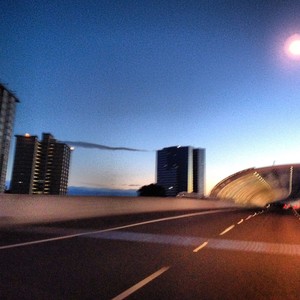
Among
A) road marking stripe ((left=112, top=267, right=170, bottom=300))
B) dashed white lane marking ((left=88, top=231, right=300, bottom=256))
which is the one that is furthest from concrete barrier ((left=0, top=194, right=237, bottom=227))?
road marking stripe ((left=112, top=267, right=170, bottom=300))

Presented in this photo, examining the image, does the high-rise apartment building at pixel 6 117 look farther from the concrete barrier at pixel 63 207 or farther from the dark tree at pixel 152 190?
the concrete barrier at pixel 63 207

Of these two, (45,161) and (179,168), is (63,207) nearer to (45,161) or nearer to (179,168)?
(45,161)

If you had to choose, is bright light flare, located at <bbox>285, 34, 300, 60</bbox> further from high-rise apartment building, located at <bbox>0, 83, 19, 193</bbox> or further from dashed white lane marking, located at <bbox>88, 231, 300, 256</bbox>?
high-rise apartment building, located at <bbox>0, 83, 19, 193</bbox>

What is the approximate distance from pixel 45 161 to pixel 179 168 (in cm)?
8580

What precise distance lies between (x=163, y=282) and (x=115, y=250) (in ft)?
12.8

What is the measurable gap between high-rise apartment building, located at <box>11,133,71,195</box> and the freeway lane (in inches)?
1960

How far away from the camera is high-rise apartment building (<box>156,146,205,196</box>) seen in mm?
138125

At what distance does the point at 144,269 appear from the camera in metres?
8.52

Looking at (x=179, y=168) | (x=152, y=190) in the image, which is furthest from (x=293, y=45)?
(x=179, y=168)

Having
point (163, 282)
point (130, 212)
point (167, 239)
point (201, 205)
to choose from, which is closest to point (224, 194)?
point (201, 205)

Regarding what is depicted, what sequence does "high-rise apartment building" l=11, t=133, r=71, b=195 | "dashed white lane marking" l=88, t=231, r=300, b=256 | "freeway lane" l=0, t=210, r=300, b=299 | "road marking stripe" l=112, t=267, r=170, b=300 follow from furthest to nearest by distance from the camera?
"high-rise apartment building" l=11, t=133, r=71, b=195 < "dashed white lane marking" l=88, t=231, r=300, b=256 < "freeway lane" l=0, t=210, r=300, b=299 < "road marking stripe" l=112, t=267, r=170, b=300

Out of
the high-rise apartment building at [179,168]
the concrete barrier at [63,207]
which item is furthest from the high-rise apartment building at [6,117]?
the concrete barrier at [63,207]

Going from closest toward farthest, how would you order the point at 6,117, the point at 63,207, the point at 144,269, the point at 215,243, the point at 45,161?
the point at 144,269 < the point at 215,243 < the point at 63,207 < the point at 45,161 < the point at 6,117

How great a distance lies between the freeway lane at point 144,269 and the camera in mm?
6586
